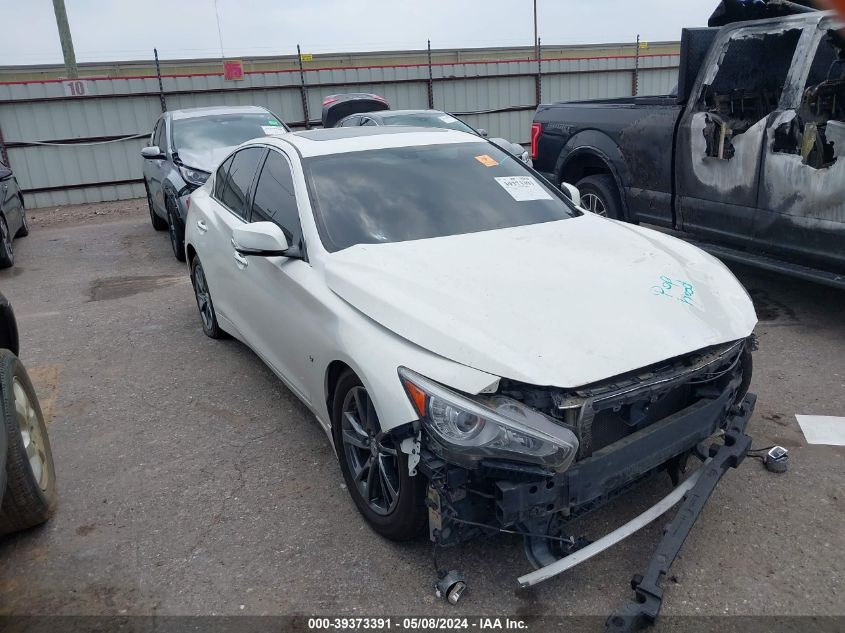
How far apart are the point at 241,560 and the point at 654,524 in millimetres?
1816

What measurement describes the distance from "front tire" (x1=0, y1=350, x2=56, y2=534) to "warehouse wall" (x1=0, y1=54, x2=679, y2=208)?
1194cm

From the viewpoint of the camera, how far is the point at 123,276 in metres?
8.20

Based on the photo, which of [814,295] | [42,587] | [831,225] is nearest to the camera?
[42,587]

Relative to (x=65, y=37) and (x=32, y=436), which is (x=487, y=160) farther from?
(x=65, y=37)

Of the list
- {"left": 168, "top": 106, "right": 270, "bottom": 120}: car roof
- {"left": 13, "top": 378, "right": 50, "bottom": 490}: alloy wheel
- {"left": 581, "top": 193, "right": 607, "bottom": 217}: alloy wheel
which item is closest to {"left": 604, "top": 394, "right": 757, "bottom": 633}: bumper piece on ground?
{"left": 13, "top": 378, "right": 50, "bottom": 490}: alloy wheel

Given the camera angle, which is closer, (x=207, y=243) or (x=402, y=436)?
(x=402, y=436)

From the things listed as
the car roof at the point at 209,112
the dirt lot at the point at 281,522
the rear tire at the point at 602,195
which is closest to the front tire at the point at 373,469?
the dirt lot at the point at 281,522

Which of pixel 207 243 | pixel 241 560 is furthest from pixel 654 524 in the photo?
pixel 207 243

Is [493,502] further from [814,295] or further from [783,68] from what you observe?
[783,68]

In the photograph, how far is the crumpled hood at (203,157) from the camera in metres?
8.15

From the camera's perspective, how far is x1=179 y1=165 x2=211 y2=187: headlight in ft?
25.4

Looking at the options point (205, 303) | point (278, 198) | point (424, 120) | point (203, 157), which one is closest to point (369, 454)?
point (278, 198)

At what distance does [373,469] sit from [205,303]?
10.5 ft

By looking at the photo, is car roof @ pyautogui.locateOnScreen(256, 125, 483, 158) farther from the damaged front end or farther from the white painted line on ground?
the white painted line on ground
